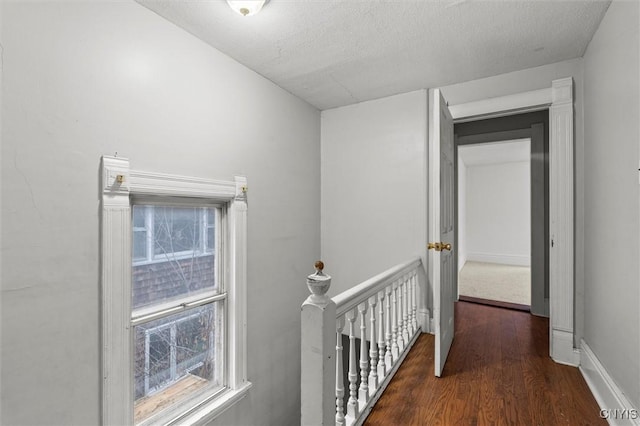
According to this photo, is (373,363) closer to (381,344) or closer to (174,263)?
(381,344)

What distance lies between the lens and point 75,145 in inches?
61.4

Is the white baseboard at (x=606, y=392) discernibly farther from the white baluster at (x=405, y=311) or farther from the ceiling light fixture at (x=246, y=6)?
the ceiling light fixture at (x=246, y=6)

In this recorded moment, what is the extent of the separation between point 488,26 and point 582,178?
129 cm

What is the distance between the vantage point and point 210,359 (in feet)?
7.89

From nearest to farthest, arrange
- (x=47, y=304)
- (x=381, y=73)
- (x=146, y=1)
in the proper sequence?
(x=47, y=304) < (x=146, y=1) < (x=381, y=73)

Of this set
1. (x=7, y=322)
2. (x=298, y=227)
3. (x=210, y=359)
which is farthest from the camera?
(x=298, y=227)

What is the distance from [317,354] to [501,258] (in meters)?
6.91

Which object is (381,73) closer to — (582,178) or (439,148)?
→ (439,148)

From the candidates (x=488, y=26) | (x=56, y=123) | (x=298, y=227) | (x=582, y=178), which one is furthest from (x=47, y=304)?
(x=582, y=178)

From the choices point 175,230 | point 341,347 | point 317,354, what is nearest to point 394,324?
point 341,347

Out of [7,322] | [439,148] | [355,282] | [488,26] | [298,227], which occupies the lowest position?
[355,282]

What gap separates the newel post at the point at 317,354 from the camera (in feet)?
4.30

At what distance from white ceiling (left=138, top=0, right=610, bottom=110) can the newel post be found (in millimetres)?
1601

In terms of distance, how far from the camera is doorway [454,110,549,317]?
3.47 m
